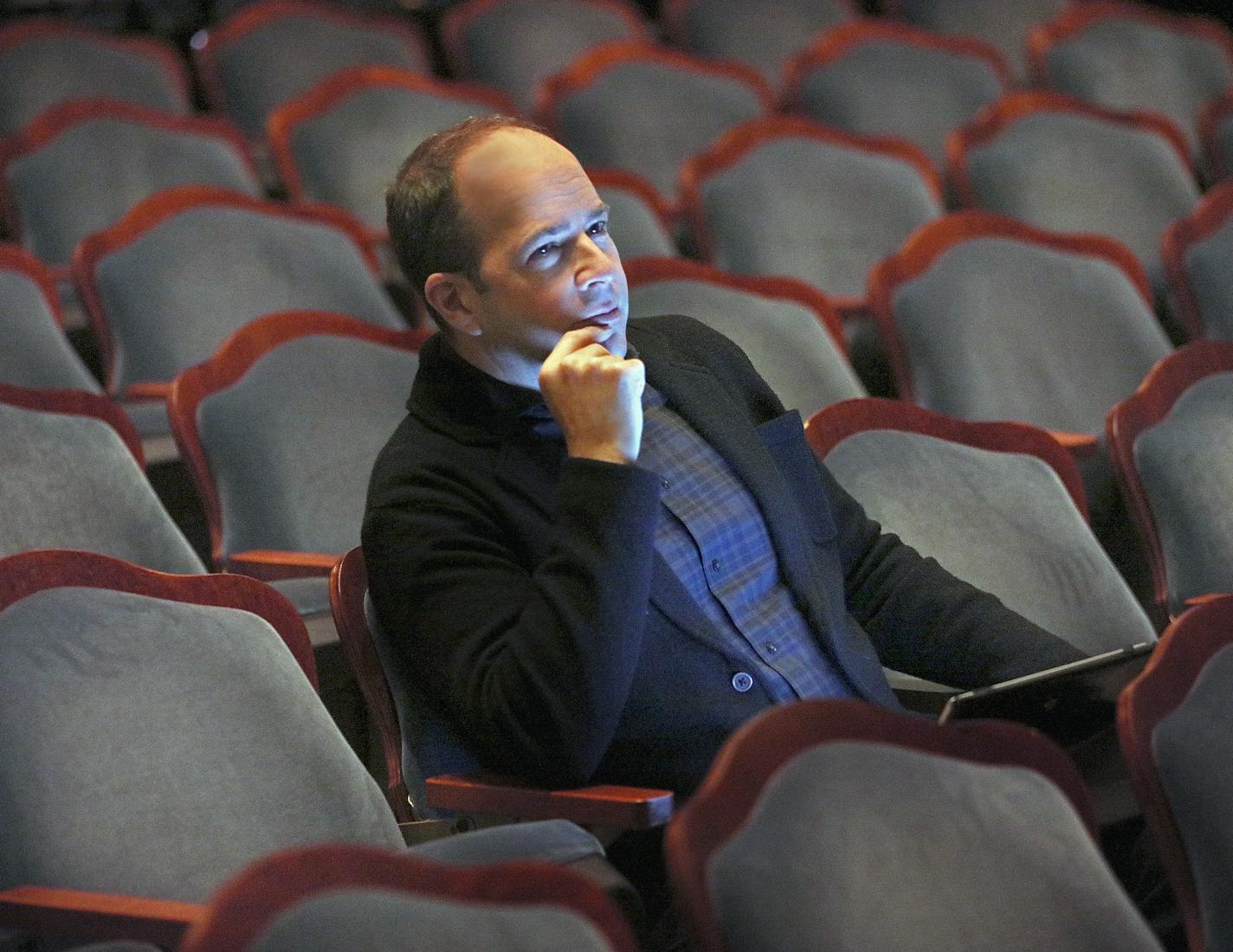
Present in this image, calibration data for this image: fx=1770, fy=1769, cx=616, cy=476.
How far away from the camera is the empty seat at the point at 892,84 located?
1133 mm

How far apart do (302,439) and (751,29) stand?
0.74 meters

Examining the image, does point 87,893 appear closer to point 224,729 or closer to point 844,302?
point 224,729

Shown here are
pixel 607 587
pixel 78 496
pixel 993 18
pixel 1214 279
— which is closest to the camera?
pixel 607 587

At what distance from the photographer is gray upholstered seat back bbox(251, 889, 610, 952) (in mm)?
288

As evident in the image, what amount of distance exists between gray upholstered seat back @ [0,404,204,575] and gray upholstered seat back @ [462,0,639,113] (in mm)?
616

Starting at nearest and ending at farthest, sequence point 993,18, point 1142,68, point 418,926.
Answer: point 418,926 < point 1142,68 < point 993,18

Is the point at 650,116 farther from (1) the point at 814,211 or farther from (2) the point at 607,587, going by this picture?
(2) the point at 607,587

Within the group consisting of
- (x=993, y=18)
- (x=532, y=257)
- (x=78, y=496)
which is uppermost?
(x=532, y=257)

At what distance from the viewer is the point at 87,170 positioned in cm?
88

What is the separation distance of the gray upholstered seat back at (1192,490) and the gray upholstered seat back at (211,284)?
13.4 inches

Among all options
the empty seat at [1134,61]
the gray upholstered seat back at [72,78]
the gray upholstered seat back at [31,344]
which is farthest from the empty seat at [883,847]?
the empty seat at [1134,61]

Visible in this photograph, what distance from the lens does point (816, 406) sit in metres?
0.70

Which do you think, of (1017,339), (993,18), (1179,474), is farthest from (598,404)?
(993,18)

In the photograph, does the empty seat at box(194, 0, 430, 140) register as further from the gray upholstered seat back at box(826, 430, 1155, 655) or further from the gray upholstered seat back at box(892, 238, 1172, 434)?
the gray upholstered seat back at box(826, 430, 1155, 655)
